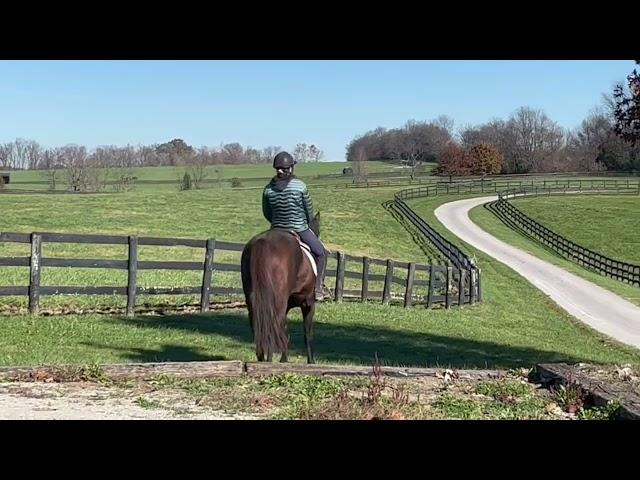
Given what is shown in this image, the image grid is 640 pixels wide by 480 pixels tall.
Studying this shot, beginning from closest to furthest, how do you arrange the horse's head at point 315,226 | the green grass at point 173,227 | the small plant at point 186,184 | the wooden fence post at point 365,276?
the horse's head at point 315,226
the wooden fence post at point 365,276
the green grass at point 173,227
the small plant at point 186,184

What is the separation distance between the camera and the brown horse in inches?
310

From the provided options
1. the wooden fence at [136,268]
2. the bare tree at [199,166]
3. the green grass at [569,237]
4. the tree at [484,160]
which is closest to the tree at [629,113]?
A: the wooden fence at [136,268]

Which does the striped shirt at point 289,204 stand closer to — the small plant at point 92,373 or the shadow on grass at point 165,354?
the shadow on grass at point 165,354

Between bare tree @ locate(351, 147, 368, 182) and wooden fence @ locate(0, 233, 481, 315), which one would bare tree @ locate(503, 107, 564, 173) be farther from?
wooden fence @ locate(0, 233, 481, 315)

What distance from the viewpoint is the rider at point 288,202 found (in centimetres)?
891

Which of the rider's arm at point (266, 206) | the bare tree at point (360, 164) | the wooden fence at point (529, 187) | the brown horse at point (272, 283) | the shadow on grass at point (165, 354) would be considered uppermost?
the bare tree at point (360, 164)

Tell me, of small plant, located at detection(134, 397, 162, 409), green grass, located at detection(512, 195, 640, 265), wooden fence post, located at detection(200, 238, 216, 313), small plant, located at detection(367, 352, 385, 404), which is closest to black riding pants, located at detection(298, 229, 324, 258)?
small plant, located at detection(367, 352, 385, 404)

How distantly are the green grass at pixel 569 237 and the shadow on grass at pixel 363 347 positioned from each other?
14555 millimetres

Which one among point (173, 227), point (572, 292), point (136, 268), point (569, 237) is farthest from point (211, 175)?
point (136, 268)

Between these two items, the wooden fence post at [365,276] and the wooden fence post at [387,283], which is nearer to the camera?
the wooden fence post at [365,276]

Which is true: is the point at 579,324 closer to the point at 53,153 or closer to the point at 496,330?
the point at 496,330

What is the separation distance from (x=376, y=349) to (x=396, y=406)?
630cm
